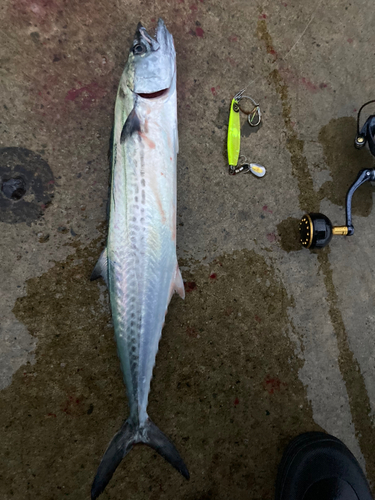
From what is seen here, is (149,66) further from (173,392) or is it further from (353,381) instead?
(353,381)

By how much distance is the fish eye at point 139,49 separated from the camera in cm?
206

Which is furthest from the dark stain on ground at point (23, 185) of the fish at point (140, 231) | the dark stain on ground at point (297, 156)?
the dark stain on ground at point (297, 156)

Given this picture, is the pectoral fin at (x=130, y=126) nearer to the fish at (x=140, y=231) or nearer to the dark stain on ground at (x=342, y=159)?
the fish at (x=140, y=231)

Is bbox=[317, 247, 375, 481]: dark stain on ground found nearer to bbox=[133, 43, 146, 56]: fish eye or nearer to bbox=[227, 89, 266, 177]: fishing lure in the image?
bbox=[227, 89, 266, 177]: fishing lure

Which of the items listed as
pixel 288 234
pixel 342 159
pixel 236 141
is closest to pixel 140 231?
pixel 236 141

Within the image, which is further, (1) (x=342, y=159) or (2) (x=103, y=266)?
(1) (x=342, y=159)

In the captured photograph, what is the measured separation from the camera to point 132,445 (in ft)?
6.76

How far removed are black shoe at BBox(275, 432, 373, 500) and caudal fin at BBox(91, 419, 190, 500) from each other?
913 millimetres

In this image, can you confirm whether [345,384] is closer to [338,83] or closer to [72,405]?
[72,405]

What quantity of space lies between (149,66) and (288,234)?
6.03ft

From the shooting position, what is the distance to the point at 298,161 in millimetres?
2557

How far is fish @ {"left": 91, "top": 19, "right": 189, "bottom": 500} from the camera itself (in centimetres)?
197

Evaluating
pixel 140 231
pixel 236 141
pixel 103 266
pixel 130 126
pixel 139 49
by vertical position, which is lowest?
pixel 103 266

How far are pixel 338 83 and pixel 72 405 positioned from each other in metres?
3.84
